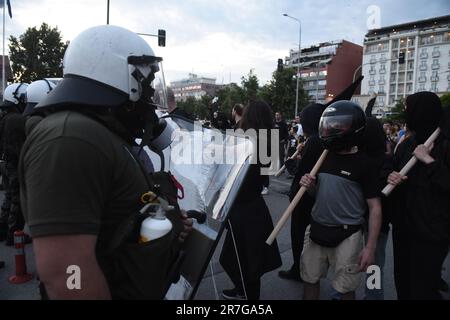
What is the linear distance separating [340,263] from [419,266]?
0.56 meters

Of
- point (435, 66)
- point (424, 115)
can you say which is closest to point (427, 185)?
point (424, 115)

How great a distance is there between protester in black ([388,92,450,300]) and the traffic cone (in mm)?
3566

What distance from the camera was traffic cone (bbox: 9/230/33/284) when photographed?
366cm

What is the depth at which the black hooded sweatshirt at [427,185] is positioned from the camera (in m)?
2.41

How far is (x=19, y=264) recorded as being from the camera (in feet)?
12.1

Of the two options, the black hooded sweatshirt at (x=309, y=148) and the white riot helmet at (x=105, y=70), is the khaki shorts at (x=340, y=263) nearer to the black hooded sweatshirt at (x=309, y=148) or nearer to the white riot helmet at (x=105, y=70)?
the black hooded sweatshirt at (x=309, y=148)

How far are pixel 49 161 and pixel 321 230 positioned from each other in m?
2.08

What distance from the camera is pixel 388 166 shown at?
2.84 meters

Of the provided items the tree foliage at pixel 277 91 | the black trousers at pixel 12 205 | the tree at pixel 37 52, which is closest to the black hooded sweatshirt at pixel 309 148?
the black trousers at pixel 12 205

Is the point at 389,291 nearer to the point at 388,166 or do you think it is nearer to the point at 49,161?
the point at 388,166

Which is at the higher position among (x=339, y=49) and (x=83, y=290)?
(x=339, y=49)

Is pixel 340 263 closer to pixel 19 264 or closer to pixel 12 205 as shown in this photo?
pixel 19 264

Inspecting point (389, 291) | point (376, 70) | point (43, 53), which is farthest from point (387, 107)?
point (389, 291)
